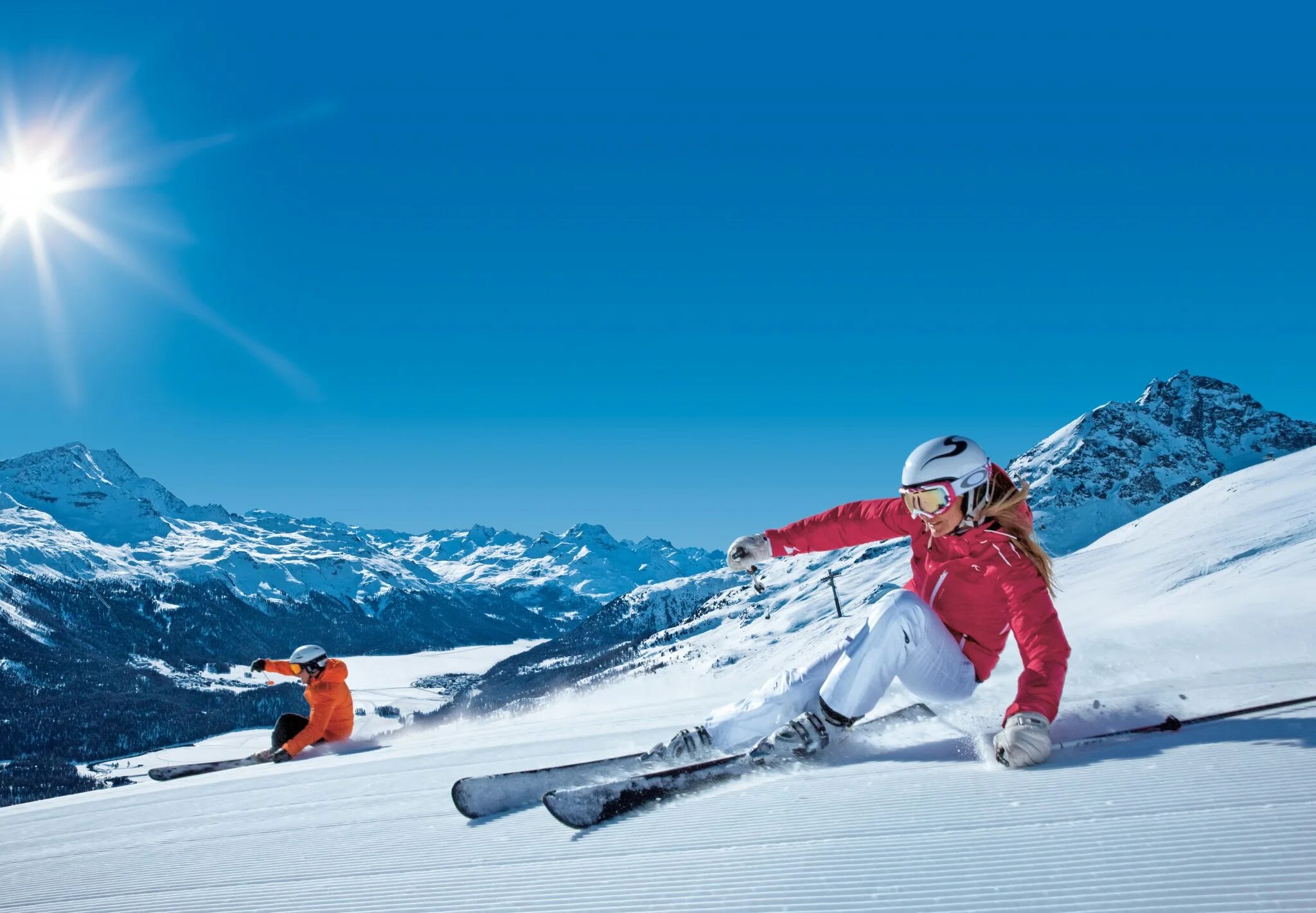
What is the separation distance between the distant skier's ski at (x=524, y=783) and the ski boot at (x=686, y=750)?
0.06 metres

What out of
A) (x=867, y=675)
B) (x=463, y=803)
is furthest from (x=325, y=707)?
(x=867, y=675)

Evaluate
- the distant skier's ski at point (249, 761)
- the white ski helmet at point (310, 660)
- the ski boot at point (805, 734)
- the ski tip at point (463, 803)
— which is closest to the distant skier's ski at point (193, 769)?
the distant skier's ski at point (249, 761)

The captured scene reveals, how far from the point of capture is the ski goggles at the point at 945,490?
4137mm

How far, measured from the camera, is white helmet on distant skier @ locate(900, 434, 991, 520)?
414 cm

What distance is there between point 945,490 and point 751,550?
1.42m

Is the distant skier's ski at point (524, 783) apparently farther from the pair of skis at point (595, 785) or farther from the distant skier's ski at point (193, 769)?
the distant skier's ski at point (193, 769)

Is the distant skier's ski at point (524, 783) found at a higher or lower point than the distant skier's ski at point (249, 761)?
lower

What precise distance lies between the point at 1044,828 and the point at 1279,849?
2.11 feet

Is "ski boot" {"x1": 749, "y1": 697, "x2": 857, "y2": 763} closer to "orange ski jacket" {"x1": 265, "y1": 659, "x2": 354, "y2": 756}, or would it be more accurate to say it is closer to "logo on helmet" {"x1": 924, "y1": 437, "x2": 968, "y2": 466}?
"logo on helmet" {"x1": 924, "y1": 437, "x2": 968, "y2": 466}

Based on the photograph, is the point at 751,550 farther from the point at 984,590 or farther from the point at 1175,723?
the point at 1175,723

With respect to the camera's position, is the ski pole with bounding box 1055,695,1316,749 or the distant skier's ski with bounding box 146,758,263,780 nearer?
the ski pole with bounding box 1055,695,1316,749

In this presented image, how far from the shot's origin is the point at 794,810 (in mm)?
3213

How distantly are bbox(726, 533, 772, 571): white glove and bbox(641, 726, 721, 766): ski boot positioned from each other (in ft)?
4.09

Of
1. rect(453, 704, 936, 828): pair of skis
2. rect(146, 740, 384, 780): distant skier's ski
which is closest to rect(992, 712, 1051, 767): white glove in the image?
rect(453, 704, 936, 828): pair of skis
